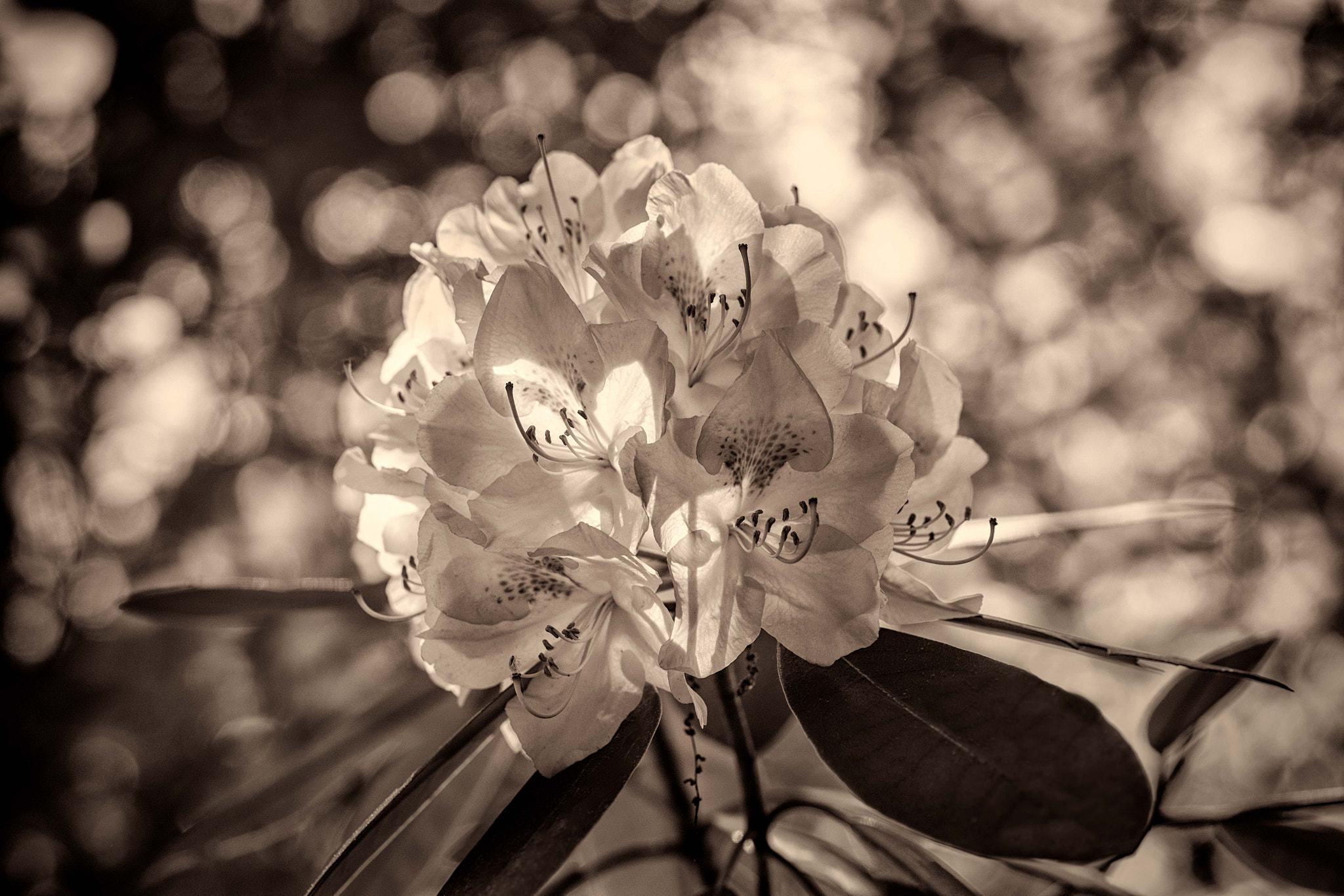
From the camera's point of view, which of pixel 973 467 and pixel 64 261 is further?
pixel 64 261

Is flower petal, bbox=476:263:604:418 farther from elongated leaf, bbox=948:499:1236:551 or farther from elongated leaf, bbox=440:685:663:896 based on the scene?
elongated leaf, bbox=948:499:1236:551

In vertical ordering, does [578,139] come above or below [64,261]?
above

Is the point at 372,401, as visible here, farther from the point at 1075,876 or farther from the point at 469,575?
the point at 1075,876

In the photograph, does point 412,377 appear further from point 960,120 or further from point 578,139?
point 960,120

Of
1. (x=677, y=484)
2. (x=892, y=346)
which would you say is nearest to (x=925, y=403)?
(x=892, y=346)

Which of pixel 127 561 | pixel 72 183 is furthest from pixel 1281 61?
pixel 127 561

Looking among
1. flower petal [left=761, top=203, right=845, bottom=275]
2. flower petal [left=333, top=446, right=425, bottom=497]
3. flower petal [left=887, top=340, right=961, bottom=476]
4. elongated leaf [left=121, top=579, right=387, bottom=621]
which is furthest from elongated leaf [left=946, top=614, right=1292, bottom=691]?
elongated leaf [left=121, top=579, right=387, bottom=621]
